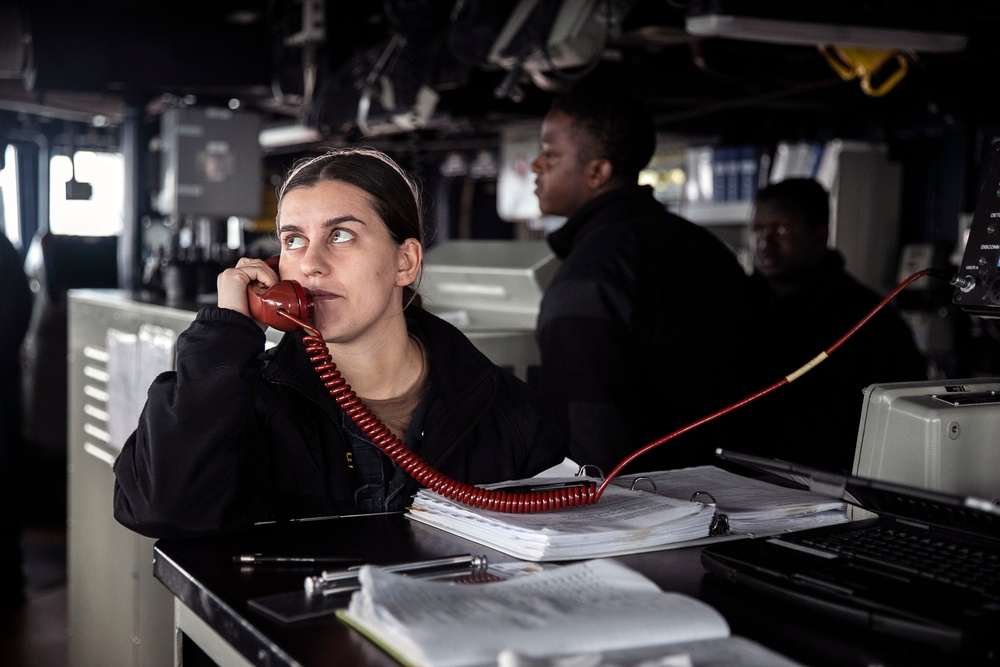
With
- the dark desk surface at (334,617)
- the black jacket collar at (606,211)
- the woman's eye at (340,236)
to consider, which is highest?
the black jacket collar at (606,211)

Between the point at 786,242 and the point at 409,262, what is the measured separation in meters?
2.32

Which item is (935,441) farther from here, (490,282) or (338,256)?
(490,282)

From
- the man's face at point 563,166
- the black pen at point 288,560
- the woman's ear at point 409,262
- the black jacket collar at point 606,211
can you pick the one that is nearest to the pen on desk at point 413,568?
the black pen at point 288,560

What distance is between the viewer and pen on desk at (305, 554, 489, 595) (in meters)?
1.18

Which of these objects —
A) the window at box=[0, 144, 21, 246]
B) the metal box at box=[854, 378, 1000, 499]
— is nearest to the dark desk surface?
the metal box at box=[854, 378, 1000, 499]

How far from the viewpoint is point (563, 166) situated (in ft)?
10.3

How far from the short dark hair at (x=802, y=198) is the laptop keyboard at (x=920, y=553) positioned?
283cm

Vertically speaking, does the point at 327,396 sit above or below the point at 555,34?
below

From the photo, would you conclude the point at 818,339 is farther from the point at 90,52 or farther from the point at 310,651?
the point at 90,52

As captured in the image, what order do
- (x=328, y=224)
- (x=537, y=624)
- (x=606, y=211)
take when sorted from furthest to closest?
(x=606, y=211), (x=328, y=224), (x=537, y=624)

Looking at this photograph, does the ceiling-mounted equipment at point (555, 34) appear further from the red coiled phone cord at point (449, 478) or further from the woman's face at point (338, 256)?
the red coiled phone cord at point (449, 478)

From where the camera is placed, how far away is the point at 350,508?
183 cm

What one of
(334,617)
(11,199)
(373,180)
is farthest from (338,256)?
(11,199)

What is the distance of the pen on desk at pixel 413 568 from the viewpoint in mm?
1179
